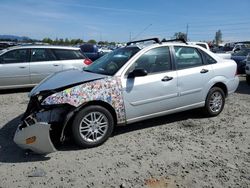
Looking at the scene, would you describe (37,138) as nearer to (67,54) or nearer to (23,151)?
(23,151)

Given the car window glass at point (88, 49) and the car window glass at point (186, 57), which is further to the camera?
the car window glass at point (88, 49)

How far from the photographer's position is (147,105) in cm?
496

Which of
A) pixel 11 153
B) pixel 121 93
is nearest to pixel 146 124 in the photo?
pixel 121 93

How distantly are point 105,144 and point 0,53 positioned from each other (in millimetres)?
5789

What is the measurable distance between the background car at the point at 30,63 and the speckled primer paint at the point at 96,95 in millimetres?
4979

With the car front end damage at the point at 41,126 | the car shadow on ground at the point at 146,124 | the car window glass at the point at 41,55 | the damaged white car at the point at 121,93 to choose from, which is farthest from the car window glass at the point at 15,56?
the car shadow on ground at the point at 146,124

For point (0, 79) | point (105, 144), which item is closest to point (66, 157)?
point (105, 144)

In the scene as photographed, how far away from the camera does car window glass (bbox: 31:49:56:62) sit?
897 cm

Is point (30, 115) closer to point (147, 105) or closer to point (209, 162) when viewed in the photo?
point (147, 105)

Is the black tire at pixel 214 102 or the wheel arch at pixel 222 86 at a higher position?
the wheel arch at pixel 222 86

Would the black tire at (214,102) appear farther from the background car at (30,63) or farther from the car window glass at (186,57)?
the background car at (30,63)

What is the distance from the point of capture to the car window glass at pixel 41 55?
8.97m

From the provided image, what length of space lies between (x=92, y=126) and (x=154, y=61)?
1686 mm

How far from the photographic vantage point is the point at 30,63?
8.85 meters
